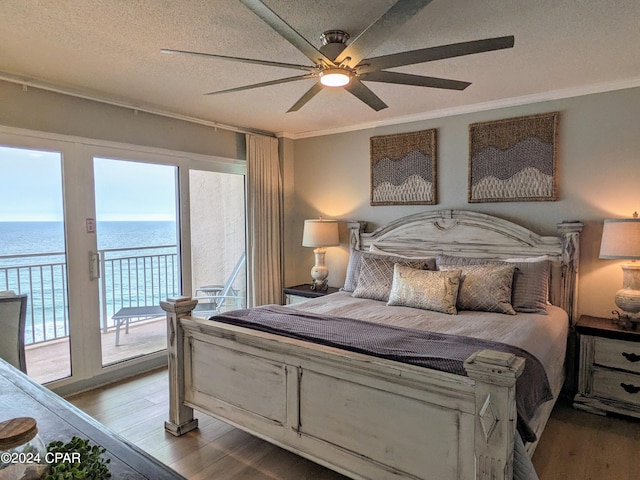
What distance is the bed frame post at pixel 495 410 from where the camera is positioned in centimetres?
143

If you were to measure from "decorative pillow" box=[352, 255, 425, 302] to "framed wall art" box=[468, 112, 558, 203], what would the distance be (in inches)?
35.9

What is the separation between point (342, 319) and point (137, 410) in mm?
1687

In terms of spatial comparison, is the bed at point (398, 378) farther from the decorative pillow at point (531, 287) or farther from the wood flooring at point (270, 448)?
the wood flooring at point (270, 448)

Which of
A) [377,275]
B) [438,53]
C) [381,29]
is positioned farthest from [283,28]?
[377,275]

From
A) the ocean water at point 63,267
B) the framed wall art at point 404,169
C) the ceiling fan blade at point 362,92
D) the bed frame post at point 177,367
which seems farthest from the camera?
the framed wall art at point 404,169

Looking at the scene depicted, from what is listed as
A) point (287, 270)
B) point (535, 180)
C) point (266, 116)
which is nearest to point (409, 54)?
point (535, 180)

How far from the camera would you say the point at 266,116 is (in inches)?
157

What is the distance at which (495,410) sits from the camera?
146cm

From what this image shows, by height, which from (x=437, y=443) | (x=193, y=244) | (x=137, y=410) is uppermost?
(x=193, y=244)

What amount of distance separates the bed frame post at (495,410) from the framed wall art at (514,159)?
2.33 metres

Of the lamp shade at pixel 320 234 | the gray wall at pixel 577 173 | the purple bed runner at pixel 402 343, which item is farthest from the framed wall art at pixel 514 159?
the purple bed runner at pixel 402 343

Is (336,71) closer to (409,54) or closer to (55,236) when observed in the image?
(409,54)

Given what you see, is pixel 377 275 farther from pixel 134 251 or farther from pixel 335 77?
pixel 134 251

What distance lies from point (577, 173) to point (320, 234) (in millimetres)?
2319
